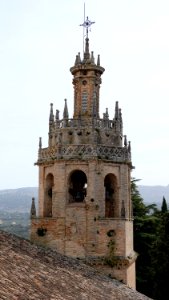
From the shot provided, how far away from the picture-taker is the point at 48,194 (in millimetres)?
25359

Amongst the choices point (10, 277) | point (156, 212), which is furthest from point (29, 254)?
point (156, 212)

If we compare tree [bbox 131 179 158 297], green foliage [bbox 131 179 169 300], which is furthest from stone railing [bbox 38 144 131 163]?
tree [bbox 131 179 158 297]

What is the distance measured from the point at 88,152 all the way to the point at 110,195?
2.78 metres

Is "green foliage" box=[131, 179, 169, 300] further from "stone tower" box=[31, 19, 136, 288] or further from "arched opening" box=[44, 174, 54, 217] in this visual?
"arched opening" box=[44, 174, 54, 217]

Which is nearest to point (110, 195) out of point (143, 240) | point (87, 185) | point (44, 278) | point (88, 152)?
point (87, 185)

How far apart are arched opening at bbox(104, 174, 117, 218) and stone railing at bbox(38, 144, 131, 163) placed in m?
1.09

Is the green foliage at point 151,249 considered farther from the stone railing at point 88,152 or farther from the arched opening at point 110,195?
the stone railing at point 88,152

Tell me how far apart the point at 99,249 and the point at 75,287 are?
374 inches

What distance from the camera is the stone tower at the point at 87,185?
23.1 meters

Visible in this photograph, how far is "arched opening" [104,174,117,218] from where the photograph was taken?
2469 centimetres

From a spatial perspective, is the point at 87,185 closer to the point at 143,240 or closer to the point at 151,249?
the point at 151,249

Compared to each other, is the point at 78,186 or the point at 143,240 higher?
the point at 78,186

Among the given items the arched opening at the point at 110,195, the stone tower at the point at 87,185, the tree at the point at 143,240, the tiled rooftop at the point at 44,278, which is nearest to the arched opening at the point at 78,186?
the stone tower at the point at 87,185

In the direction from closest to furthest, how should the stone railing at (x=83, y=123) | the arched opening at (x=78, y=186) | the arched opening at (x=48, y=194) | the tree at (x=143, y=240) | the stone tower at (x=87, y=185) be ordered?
the stone tower at (x=87, y=185)
the stone railing at (x=83, y=123)
the arched opening at (x=78, y=186)
the arched opening at (x=48, y=194)
the tree at (x=143, y=240)
